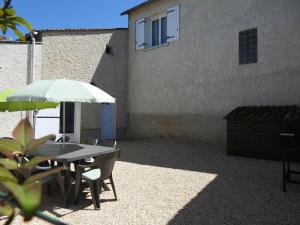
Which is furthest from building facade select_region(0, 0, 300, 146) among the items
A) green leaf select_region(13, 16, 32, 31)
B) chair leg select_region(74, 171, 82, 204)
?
green leaf select_region(13, 16, 32, 31)

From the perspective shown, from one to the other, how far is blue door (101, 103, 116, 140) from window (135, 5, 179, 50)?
3.38m

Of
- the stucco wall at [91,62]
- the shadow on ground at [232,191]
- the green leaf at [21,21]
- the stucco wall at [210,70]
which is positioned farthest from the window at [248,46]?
the green leaf at [21,21]

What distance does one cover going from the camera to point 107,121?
14680 millimetres

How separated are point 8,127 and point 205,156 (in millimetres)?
7769

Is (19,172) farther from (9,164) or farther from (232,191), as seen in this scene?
(232,191)

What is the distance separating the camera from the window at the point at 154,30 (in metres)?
13.7

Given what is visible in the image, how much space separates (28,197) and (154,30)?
14.8 m

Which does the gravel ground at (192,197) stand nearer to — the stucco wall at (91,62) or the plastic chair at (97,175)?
the plastic chair at (97,175)

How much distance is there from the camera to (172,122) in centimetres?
1328

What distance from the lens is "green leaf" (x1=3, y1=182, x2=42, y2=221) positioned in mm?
511

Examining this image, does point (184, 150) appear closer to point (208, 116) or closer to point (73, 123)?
point (208, 116)

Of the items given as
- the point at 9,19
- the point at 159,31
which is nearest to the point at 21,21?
the point at 9,19

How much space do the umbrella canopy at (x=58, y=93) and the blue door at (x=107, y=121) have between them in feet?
29.2

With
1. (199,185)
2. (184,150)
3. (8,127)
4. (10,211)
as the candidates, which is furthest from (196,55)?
(10,211)
